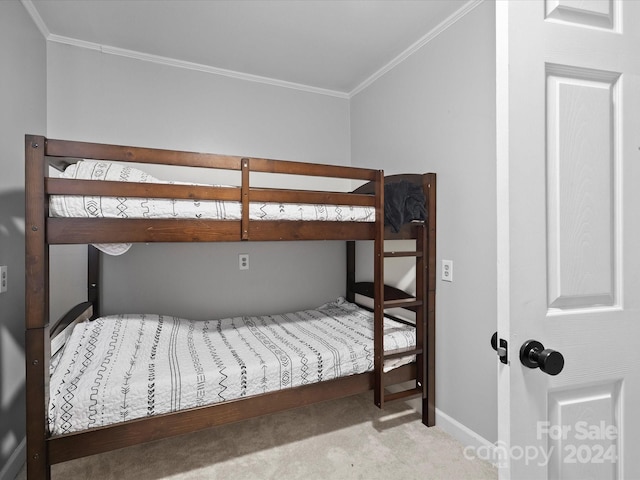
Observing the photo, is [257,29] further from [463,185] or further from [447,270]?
[447,270]

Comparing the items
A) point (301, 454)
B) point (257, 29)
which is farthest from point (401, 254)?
point (257, 29)

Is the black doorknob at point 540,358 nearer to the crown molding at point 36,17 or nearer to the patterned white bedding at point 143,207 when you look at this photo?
the patterned white bedding at point 143,207

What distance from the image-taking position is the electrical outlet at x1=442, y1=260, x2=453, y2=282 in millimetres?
2187

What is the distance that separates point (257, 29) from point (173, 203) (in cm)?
142

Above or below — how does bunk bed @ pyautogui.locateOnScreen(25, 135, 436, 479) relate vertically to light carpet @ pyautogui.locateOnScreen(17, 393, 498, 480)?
above

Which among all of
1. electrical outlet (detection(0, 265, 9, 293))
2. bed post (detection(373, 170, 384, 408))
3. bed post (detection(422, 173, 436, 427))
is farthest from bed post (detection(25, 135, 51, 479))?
bed post (detection(422, 173, 436, 427))

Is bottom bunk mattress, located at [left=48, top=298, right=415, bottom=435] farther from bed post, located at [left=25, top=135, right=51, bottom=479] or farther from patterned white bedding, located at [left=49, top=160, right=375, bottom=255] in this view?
patterned white bedding, located at [left=49, top=160, right=375, bottom=255]

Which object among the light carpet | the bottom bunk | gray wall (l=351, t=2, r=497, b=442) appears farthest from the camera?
gray wall (l=351, t=2, r=497, b=442)

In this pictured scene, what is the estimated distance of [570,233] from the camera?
871mm

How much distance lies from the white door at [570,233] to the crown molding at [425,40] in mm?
1340

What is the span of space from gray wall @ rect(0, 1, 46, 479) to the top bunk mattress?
21.2 inches

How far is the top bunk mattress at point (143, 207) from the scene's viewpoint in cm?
143

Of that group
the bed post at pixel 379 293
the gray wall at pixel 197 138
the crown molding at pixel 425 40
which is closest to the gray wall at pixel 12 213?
the gray wall at pixel 197 138

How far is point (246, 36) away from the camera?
2340 millimetres
